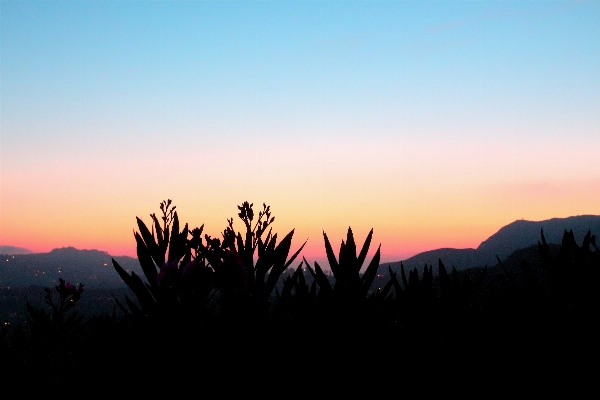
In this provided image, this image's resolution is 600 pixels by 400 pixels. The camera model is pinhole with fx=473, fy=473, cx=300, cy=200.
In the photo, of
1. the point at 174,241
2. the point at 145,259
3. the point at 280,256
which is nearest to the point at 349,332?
the point at 280,256

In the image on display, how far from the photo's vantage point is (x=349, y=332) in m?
1.59

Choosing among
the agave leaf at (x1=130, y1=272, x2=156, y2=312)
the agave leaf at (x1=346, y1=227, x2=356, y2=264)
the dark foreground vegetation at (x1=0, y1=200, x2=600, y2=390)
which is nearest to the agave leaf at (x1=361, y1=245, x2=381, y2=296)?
the dark foreground vegetation at (x1=0, y1=200, x2=600, y2=390)

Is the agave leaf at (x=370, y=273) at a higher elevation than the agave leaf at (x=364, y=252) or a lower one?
lower

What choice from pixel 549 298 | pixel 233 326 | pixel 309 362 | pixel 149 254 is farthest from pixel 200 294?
pixel 549 298

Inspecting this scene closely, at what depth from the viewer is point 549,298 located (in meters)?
1.67

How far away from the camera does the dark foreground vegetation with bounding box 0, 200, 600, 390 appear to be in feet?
4.85

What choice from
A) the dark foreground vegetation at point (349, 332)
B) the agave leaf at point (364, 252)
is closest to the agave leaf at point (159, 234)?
the dark foreground vegetation at point (349, 332)

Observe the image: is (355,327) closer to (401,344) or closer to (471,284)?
(401,344)

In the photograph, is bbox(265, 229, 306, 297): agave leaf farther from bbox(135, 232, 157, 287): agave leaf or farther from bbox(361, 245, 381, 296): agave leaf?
bbox(135, 232, 157, 287): agave leaf

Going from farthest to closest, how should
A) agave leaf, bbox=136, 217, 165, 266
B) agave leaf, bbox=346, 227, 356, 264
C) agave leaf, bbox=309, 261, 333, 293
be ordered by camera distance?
agave leaf, bbox=136, 217, 165, 266, agave leaf, bbox=346, 227, 356, 264, agave leaf, bbox=309, 261, 333, 293

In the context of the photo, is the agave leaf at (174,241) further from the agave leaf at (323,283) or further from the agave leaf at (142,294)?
the agave leaf at (323,283)

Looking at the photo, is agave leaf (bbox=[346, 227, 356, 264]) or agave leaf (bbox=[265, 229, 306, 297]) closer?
agave leaf (bbox=[346, 227, 356, 264])

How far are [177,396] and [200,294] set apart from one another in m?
0.52

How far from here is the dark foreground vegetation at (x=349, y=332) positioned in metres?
1.48
